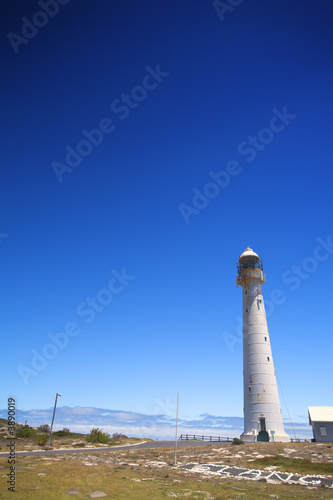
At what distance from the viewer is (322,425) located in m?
39.0

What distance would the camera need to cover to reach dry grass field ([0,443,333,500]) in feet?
46.1

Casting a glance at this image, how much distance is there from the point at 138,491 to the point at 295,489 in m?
7.47

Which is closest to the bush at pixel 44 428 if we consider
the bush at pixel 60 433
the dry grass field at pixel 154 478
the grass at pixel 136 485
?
the bush at pixel 60 433

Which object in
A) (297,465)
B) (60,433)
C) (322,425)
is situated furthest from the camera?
(60,433)

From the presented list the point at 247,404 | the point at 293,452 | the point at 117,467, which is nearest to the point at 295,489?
the point at 117,467

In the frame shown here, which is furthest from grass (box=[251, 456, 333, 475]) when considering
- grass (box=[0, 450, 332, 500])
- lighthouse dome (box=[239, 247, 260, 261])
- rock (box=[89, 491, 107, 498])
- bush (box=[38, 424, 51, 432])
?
bush (box=[38, 424, 51, 432])

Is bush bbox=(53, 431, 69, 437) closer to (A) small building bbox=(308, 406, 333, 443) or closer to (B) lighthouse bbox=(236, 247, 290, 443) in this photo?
(B) lighthouse bbox=(236, 247, 290, 443)

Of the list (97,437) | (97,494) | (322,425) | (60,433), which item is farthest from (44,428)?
(97,494)

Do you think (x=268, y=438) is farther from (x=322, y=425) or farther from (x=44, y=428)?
(x=44, y=428)

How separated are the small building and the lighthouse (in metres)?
3.66

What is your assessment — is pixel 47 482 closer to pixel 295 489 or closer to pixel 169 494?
pixel 169 494

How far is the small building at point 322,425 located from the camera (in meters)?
38.5

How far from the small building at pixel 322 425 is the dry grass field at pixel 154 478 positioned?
12.9 meters

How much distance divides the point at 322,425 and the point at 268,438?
667cm
